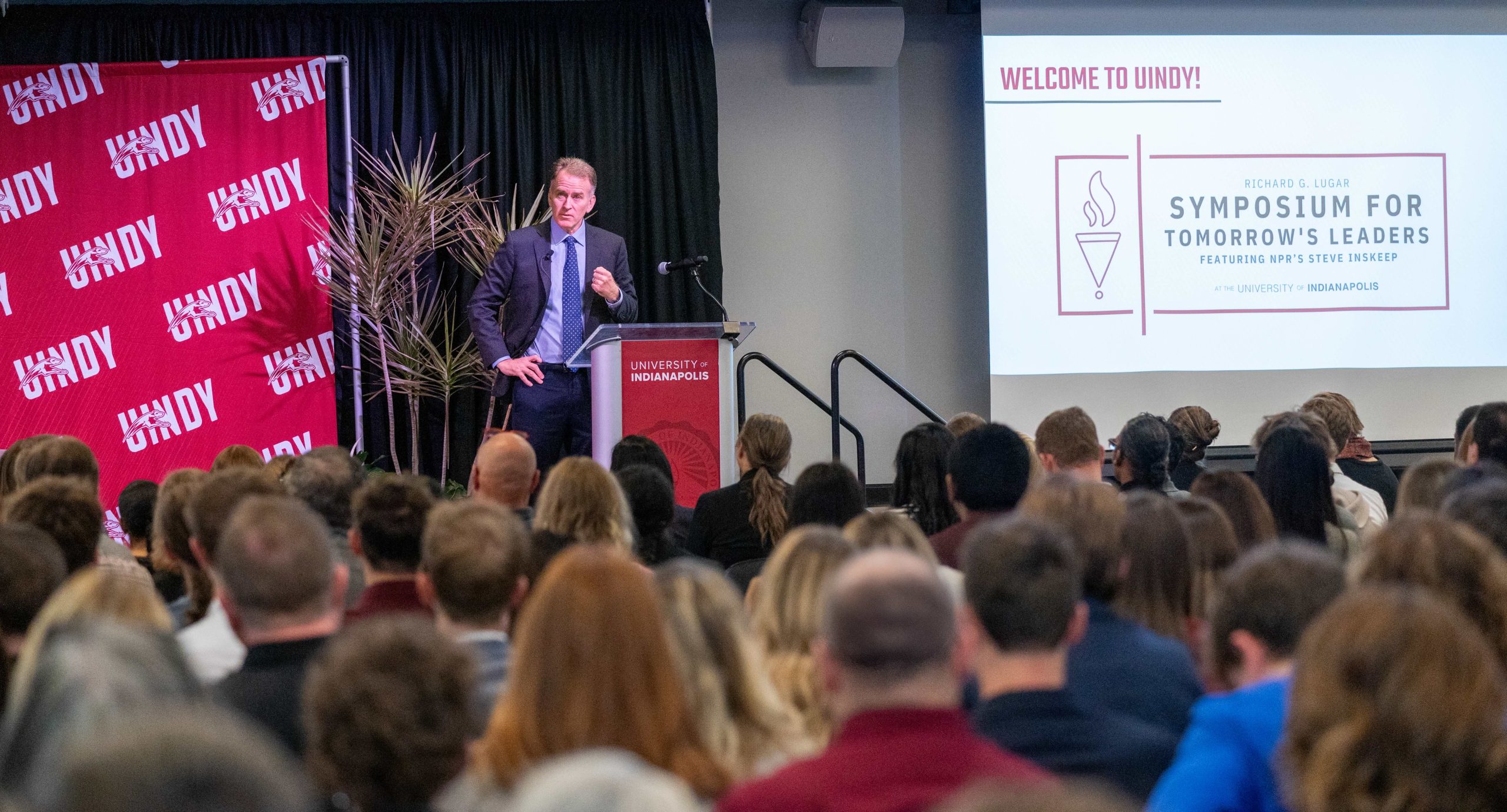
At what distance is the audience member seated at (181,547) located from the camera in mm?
2984

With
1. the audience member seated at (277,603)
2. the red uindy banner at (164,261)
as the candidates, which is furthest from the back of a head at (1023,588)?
the red uindy banner at (164,261)

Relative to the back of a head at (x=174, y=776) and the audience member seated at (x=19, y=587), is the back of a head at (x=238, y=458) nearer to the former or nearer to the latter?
the audience member seated at (x=19, y=587)

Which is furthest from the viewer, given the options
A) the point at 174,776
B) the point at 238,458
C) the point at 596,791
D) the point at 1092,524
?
the point at 238,458

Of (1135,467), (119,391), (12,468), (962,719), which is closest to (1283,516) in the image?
(1135,467)

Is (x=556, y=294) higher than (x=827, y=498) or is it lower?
higher

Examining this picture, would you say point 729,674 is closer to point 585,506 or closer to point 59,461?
point 585,506

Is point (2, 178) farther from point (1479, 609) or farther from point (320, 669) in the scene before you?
point (1479, 609)

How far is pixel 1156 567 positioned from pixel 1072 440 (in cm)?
187

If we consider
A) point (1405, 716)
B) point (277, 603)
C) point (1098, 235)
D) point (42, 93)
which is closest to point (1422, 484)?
point (1405, 716)

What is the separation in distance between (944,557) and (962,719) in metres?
1.75

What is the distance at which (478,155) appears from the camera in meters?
7.58

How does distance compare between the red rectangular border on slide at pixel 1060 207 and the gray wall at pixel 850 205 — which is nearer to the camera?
the red rectangular border on slide at pixel 1060 207

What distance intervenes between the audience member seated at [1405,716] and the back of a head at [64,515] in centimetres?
228

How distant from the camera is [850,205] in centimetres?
798
